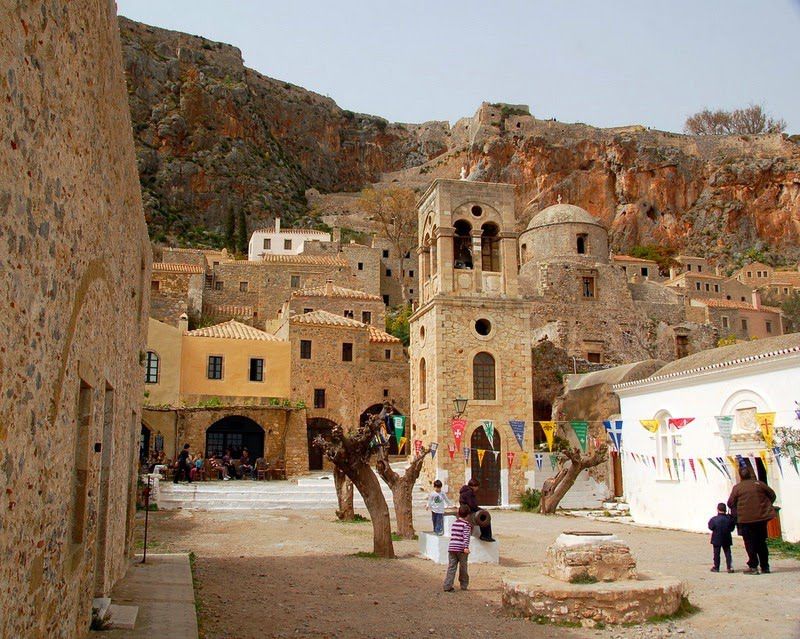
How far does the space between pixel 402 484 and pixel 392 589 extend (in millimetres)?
4951

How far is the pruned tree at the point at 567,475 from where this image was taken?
22047mm

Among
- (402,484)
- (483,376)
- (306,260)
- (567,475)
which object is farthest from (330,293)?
(402,484)

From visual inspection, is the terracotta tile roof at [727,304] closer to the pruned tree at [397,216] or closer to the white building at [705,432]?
the pruned tree at [397,216]

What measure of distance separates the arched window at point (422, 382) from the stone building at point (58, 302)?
1973cm

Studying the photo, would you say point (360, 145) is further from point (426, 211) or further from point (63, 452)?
point (63, 452)

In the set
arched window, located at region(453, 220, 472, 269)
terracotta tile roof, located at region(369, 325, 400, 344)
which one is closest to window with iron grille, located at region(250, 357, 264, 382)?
terracotta tile roof, located at region(369, 325, 400, 344)

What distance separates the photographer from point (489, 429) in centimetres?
2494

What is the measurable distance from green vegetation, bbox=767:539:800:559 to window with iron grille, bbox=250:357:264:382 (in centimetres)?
2167

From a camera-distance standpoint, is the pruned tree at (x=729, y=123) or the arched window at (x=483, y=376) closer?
the arched window at (x=483, y=376)

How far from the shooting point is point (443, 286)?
26.4 m

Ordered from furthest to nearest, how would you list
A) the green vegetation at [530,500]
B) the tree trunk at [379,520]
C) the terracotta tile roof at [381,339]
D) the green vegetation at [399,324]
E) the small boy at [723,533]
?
the green vegetation at [399,324], the terracotta tile roof at [381,339], the green vegetation at [530,500], the tree trunk at [379,520], the small boy at [723,533]

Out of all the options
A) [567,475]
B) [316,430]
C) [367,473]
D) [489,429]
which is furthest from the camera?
[316,430]

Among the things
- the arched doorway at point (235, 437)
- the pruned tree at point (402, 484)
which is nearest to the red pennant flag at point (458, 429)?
the pruned tree at point (402, 484)

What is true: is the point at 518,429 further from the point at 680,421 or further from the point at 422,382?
the point at 680,421
